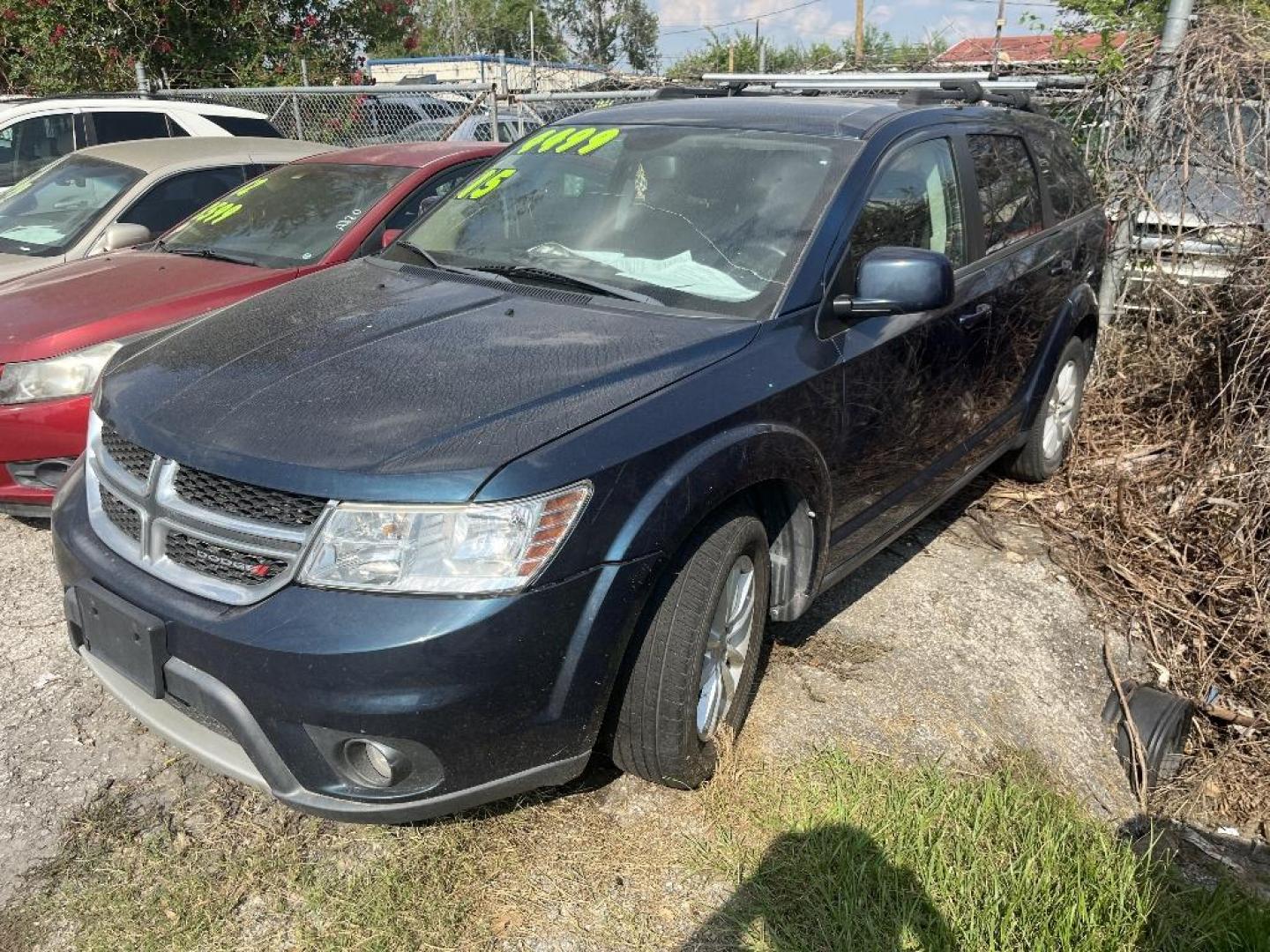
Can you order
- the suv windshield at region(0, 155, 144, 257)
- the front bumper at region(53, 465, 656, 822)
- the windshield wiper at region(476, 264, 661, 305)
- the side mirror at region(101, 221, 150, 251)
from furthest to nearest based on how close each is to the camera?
the suv windshield at region(0, 155, 144, 257) → the side mirror at region(101, 221, 150, 251) → the windshield wiper at region(476, 264, 661, 305) → the front bumper at region(53, 465, 656, 822)

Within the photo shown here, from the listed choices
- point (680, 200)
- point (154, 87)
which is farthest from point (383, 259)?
point (154, 87)

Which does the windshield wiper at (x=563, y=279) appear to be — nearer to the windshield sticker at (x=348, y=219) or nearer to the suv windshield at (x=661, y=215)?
the suv windshield at (x=661, y=215)

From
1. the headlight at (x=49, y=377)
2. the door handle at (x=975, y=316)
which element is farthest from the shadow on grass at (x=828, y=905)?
the headlight at (x=49, y=377)

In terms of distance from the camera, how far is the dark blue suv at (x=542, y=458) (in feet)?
7.23

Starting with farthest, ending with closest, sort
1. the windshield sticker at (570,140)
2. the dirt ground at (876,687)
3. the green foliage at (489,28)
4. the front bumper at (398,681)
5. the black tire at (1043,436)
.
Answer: the green foliage at (489,28) → the black tire at (1043,436) → the windshield sticker at (570,140) → the dirt ground at (876,687) → the front bumper at (398,681)

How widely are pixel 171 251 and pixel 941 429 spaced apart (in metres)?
3.88

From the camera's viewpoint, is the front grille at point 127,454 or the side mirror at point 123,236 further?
the side mirror at point 123,236

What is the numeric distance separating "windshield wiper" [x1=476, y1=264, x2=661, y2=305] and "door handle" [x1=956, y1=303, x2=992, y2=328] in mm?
1366

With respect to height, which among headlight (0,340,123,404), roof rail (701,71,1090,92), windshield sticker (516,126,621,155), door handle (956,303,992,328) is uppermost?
roof rail (701,71,1090,92)

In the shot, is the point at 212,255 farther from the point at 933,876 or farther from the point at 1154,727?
the point at 1154,727

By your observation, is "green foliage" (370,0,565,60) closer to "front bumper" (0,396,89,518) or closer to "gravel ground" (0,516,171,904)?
"front bumper" (0,396,89,518)

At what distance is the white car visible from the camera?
26.1 feet

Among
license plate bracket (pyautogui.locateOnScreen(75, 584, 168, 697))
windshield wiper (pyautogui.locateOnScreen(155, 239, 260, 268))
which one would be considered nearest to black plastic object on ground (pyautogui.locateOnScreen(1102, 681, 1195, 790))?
license plate bracket (pyautogui.locateOnScreen(75, 584, 168, 697))

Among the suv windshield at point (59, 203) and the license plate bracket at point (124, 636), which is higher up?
the suv windshield at point (59, 203)
